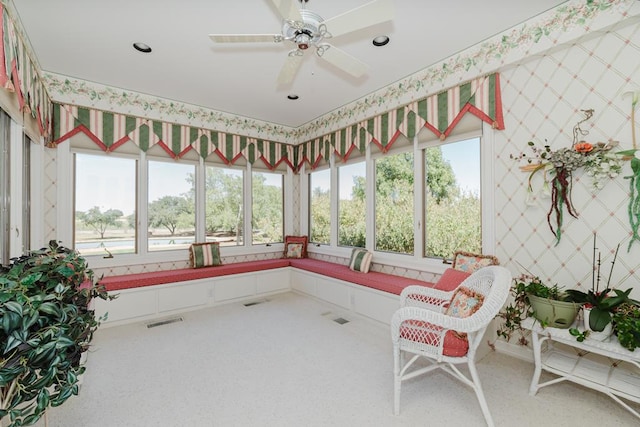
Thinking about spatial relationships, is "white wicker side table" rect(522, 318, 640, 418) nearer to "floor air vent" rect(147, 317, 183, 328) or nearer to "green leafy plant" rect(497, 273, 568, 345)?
"green leafy plant" rect(497, 273, 568, 345)

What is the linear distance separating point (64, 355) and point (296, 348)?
2039 millimetres

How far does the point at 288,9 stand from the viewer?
1775 mm

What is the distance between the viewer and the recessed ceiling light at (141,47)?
2791 mm

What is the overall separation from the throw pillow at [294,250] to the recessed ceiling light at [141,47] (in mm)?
3500

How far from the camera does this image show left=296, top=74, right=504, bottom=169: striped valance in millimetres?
2861

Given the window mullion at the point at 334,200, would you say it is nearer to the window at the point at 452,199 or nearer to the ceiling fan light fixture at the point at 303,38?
the window at the point at 452,199

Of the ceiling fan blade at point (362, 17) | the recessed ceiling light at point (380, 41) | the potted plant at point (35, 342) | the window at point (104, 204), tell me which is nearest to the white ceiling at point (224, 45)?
the recessed ceiling light at point (380, 41)

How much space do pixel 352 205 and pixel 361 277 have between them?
1.27 m

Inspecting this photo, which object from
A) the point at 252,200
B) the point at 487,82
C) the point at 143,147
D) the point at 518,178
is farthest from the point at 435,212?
the point at 143,147

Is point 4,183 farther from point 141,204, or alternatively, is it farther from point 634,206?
point 634,206

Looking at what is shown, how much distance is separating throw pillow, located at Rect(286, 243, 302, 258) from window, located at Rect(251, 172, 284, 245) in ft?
1.01

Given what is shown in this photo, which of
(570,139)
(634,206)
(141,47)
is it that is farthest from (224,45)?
(634,206)

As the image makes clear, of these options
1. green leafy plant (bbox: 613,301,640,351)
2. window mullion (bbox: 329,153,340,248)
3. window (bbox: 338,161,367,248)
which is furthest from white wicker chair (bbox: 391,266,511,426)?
window mullion (bbox: 329,153,340,248)

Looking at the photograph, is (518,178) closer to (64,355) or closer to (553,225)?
(553,225)
